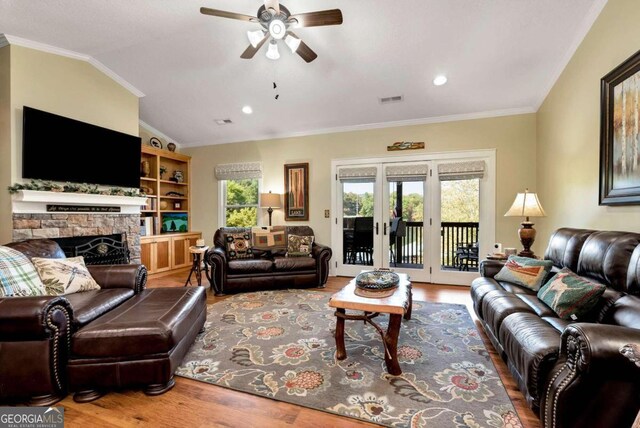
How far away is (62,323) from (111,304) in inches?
20.6

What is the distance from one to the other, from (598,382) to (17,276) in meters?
3.43

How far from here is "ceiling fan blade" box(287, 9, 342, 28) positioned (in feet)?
7.04

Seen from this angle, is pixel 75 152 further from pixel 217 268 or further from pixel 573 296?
pixel 573 296

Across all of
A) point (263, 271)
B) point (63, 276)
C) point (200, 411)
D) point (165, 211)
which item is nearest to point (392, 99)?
point (263, 271)

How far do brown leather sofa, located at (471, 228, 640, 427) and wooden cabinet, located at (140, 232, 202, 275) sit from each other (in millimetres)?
5056

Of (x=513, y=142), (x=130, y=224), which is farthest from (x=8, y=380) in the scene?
(x=513, y=142)

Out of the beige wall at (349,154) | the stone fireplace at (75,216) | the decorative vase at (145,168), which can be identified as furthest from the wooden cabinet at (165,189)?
the stone fireplace at (75,216)

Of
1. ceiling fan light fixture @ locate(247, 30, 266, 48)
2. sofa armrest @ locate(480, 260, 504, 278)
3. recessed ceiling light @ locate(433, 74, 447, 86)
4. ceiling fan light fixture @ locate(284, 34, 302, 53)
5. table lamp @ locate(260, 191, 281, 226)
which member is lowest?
sofa armrest @ locate(480, 260, 504, 278)

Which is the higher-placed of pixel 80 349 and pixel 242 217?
pixel 242 217

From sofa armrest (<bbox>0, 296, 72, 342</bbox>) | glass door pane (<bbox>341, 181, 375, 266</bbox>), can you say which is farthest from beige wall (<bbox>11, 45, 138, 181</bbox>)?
glass door pane (<bbox>341, 181, 375, 266</bbox>)

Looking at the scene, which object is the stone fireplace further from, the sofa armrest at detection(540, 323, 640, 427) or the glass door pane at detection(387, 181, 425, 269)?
the sofa armrest at detection(540, 323, 640, 427)

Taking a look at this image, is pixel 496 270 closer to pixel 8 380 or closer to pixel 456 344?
pixel 456 344

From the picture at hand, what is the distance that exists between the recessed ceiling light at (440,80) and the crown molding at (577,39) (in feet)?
3.91

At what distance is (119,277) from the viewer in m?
2.55
